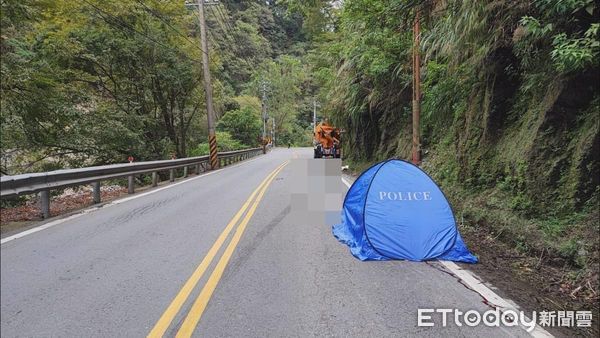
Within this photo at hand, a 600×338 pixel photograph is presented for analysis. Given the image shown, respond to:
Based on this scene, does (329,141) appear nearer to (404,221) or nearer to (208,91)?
(208,91)

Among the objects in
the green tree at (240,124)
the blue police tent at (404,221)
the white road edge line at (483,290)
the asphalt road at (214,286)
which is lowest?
the white road edge line at (483,290)

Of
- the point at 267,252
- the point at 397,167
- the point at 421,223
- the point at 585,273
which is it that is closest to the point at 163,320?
the point at 267,252

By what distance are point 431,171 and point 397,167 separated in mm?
5073

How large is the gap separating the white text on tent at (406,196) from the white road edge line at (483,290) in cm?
95

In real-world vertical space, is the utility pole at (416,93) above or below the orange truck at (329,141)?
above

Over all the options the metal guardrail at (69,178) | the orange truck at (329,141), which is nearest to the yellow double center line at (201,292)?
the metal guardrail at (69,178)

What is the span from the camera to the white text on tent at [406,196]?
6.09m

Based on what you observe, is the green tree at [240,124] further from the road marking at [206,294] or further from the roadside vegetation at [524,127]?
the road marking at [206,294]

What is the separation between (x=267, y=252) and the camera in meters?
6.08

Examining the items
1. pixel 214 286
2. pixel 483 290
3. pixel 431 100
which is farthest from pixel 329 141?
pixel 214 286

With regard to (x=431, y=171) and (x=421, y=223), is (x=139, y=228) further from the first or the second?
(x=431, y=171)

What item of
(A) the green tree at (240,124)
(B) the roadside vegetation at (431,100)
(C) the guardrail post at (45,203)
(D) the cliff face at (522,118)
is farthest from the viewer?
(A) the green tree at (240,124)

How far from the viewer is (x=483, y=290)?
182 inches

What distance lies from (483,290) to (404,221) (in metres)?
1.50
